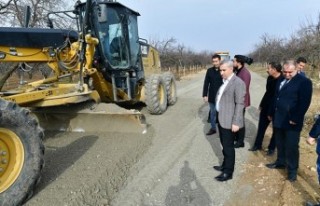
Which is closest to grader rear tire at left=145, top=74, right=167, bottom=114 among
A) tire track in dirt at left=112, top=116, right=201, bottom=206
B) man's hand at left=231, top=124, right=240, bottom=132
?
tire track in dirt at left=112, top=116, right=201, bottom=206

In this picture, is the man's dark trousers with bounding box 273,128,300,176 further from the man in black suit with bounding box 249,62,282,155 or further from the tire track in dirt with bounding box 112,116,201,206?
the tire track in dirt with bounding box 112,116,201,206

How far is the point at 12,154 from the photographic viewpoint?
12.3 ft

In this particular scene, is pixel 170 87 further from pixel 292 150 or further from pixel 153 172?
pixel 292 150

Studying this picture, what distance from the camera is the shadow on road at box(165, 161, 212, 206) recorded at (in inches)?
150

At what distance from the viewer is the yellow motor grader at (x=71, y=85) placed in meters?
3.71

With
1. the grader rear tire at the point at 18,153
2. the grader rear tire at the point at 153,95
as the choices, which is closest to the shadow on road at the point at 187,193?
the grader rear tire at the point at 18,153

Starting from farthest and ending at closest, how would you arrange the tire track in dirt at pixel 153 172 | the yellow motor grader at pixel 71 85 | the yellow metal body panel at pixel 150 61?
the yellow metal body panel at pixel 150 61, the tire track in dirt at pixel 153 172, the yellow motor grader at pixel 71 85

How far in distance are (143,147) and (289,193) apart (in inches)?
103

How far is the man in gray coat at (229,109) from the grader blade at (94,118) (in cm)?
226

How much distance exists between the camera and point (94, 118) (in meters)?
6.46

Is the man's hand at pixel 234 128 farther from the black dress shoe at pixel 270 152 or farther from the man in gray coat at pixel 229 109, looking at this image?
the black dress shoe at pixel 270 152

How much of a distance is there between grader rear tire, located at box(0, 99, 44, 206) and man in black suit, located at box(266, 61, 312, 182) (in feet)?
10.4

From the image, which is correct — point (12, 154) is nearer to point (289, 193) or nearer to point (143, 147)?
point (143, 147)

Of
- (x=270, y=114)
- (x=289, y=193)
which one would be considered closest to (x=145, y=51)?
(x=270, y=114)
